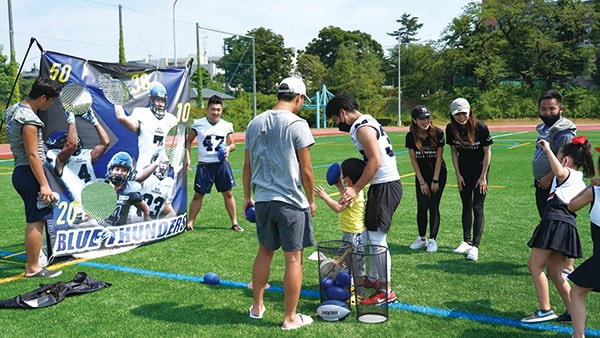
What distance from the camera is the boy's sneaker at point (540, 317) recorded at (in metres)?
4.23

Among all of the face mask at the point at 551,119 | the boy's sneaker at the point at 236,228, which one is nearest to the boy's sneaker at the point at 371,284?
the face mask at the point at 551,119

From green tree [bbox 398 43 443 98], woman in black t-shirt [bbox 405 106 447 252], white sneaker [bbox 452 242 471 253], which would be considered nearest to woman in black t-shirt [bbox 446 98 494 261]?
white sneaker [bbox 452 242 471 253]

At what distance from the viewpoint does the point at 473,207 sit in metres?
6.34

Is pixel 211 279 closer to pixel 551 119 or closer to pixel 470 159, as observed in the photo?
pixel 470 159

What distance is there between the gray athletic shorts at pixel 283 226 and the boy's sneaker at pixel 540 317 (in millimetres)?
1896

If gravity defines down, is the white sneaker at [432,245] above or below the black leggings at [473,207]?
below

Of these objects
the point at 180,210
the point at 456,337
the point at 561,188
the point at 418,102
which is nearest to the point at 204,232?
the point at 180,210

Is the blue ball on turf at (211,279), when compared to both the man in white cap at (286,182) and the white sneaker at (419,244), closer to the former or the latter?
the man in white cap at (286,182)

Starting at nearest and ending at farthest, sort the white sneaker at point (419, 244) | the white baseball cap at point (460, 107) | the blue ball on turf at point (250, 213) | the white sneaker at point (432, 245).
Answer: the blue ball on turf at point (250, 213) < the white baseball cap at point (460, 107) < the white sneaker at point (432, 245) < the white sneaker at point (419, 244)

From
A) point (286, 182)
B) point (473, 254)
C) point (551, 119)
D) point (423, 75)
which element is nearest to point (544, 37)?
point (423, 75)

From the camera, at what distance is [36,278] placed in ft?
18.4

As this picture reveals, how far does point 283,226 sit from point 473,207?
3.17 metres

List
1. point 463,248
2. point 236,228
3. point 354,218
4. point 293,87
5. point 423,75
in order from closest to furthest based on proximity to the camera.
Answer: point 293,87 < point 354,218 < point 463,248 < point 236,228 < point 423,75

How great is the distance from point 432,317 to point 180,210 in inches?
173
